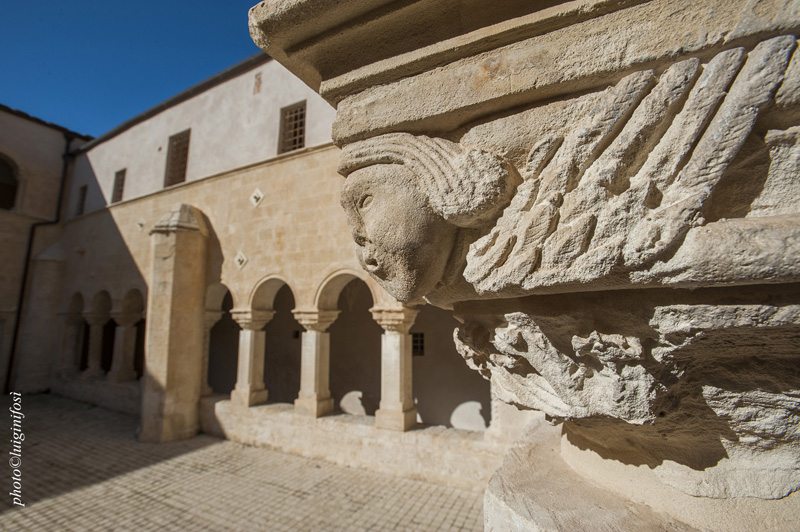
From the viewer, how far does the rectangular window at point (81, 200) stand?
12.0 meters

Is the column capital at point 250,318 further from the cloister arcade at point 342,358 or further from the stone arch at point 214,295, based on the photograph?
the stone arch at point 214,295

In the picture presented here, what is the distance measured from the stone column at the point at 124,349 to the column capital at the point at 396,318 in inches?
275

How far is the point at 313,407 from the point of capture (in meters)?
6.14

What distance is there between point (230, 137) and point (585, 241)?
8551 millimetres

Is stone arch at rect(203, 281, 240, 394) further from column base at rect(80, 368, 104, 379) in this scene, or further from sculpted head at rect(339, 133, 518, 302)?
sculpted head at rect(339, 133, 518, 302)

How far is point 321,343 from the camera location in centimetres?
Answer: 647

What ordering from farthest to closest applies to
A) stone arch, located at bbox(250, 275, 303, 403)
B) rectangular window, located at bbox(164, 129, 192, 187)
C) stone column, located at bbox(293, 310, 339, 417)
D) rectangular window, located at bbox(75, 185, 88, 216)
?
rectangular window, located at bbox(75, 185, 88, 216) → stone arch, located at bbox(250, 275, 303, 403) → rectangular window, located at bbox(164, 129, 192, 187) → stone column, located at bbox(293, 310, 339, 417)

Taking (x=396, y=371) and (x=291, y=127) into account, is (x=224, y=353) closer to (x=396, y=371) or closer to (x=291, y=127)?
(x=291, y=127)

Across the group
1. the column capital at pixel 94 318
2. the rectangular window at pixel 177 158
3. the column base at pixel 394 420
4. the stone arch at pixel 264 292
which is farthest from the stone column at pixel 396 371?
the column capital at pixel 94 318

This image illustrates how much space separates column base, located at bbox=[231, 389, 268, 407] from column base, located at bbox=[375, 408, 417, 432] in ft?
8.20

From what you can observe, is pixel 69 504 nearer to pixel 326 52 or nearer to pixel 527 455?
pixel 527 455

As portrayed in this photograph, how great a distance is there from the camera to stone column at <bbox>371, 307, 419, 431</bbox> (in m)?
5.55

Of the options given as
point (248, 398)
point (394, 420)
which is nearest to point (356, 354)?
point (248, 398)

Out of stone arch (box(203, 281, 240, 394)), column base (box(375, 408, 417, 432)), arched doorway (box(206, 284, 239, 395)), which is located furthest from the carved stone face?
arched doorway (box(206, 284, 239, 395))
